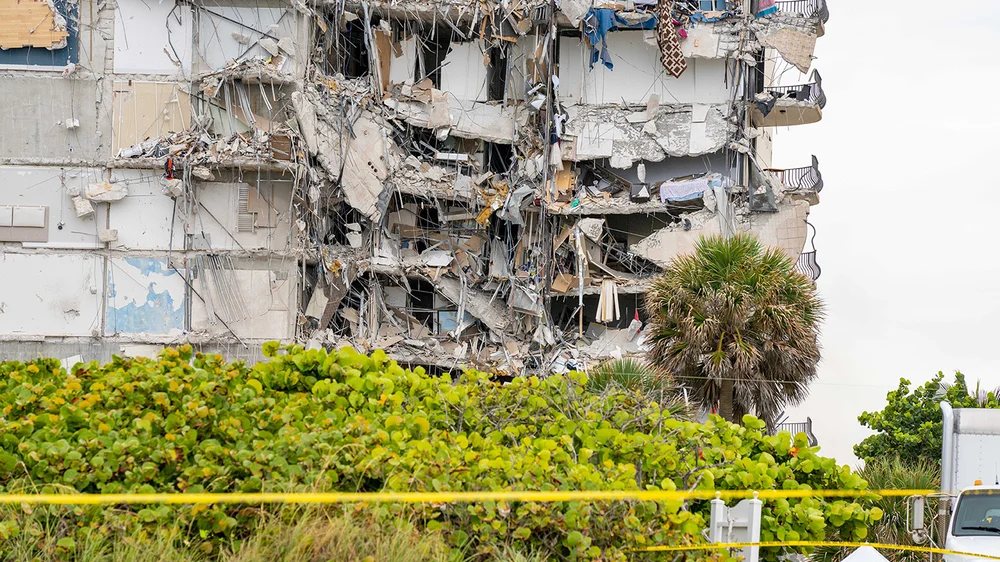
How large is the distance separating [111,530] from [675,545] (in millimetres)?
4439

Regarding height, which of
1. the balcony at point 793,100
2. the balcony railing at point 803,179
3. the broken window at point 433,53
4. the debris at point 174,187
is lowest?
the debris at point 174,187

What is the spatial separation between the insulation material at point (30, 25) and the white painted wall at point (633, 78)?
13626 millimetres

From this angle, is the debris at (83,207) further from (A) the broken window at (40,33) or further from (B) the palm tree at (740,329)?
(B) the palm tree at (740,329)

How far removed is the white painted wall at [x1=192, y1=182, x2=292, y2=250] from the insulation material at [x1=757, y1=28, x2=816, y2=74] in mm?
14252

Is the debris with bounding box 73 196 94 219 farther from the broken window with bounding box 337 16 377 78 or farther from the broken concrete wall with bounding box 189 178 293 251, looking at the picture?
the broken window with bounding box 337 16 377 78

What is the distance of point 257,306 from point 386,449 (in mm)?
20185

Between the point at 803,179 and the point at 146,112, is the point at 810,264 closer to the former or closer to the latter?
the point at 803,179

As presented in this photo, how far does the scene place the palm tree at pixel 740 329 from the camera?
1939 cm

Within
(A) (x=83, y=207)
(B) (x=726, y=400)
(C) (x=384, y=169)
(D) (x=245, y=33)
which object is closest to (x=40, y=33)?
(A) (x=83, y=207)

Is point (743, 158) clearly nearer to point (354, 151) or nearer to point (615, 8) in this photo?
point (615, 8)

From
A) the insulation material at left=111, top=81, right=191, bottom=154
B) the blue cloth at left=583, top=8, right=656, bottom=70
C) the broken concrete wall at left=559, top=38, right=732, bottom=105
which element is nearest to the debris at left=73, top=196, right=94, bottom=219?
the insulation material at left=111, top=81, right=191, bottom=154

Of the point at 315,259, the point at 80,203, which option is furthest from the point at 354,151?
the point at 80,203

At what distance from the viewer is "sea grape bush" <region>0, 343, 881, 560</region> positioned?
8.49m

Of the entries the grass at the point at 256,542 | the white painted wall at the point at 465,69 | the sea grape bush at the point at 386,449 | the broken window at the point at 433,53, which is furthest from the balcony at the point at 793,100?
the grass at the point at 256,542
